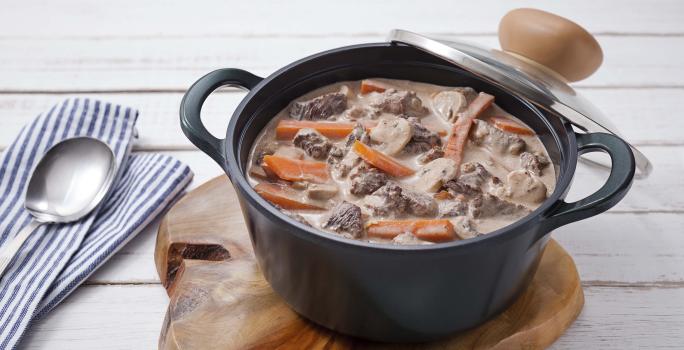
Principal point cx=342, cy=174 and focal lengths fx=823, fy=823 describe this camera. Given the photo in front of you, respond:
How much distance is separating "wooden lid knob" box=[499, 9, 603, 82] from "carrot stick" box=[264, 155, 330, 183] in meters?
0.81

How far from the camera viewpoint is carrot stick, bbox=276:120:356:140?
2682 millimetres

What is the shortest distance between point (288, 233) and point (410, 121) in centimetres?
71

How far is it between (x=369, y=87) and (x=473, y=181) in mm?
616

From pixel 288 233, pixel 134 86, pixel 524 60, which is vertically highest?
pixel 524 60

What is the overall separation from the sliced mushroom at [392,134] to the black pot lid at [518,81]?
26 cm

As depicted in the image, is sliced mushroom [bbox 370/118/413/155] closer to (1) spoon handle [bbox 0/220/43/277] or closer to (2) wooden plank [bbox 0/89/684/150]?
(2) wooden plank [bbox 0/89/684/150]

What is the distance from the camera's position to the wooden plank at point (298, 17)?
411 cm

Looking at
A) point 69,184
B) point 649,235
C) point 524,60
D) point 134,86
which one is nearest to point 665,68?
point 649,235

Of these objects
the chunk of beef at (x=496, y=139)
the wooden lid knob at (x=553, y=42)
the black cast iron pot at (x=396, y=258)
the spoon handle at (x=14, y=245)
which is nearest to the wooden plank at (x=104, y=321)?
the spoon handle at (x=14, y=245)

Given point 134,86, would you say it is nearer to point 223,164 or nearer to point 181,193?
point 181,193

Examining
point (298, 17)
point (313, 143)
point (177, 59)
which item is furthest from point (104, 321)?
point (298, 17)

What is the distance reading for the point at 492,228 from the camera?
2330 millimetres

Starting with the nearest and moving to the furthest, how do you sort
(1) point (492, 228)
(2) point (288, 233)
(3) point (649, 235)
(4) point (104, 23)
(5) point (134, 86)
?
(2) point (288, 233) < (1) point (492, 228) < (3) point (649, 235) < (5) point (134, 86) < (4) point (104, 23)

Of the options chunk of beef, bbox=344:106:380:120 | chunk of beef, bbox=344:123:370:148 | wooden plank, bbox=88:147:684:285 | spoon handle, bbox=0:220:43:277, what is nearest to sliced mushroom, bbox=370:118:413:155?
chunk of beef, bbox=344:123:370:148
